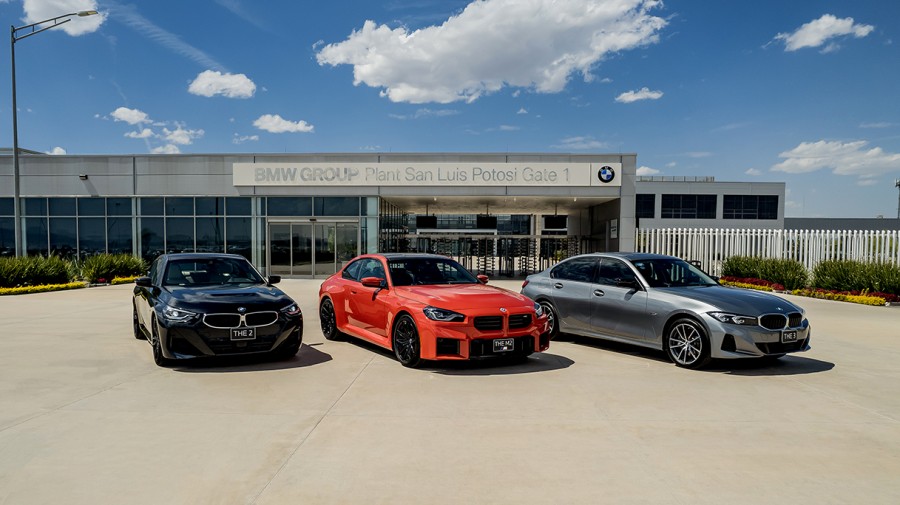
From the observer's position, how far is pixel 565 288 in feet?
32.3

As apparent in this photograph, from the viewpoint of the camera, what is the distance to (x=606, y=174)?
86.8 ft

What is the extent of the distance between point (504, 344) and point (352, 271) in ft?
11.3

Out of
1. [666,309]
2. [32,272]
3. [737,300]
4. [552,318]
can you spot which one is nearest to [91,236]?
[32,272]

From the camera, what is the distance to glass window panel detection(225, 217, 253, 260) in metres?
27.6

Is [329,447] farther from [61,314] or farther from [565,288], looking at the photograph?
[61,314]

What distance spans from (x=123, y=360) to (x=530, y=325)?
18.1 feet

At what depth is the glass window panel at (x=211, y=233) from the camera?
2775 centimetres

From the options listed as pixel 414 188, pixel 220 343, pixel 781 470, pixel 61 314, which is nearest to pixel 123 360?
pixel 220 343

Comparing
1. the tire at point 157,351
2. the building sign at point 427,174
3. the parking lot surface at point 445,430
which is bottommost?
the parking lot surface at point 445,430

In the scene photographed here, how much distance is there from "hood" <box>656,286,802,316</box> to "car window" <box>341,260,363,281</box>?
15.3 feet

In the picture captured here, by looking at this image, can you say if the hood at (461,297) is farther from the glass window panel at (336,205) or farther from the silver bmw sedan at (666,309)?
the glass window panel at (336,205)

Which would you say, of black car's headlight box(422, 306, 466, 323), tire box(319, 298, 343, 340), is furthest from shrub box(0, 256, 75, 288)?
black car's headlight box(422, 306, 466, 323)

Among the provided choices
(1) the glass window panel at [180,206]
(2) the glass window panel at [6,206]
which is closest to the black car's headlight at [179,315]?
(1) the glass window panel at [180,206]

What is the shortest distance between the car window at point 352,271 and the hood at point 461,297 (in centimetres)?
151
